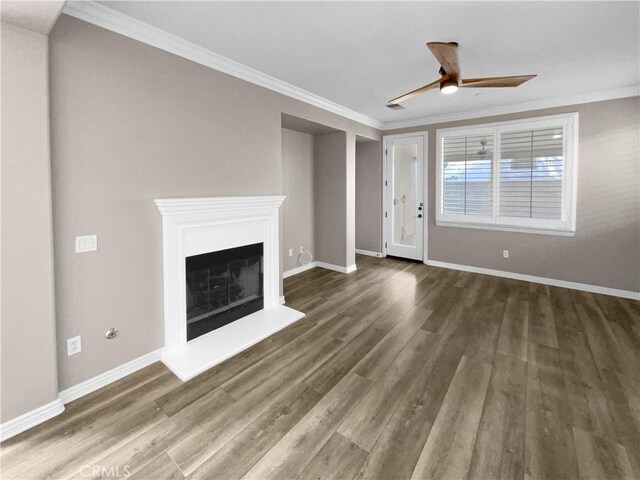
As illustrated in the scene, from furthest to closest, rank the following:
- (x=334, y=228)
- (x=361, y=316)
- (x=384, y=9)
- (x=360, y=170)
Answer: (x=360, y=170), (x=334, y=228), (x=361, y=316), (x=384, y=9)

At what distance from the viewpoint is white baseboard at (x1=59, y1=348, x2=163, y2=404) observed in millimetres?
2049

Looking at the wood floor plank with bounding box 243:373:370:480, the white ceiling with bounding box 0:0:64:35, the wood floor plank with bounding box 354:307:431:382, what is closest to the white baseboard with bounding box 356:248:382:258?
the wood floor plank with bounding box 354:307:431:382

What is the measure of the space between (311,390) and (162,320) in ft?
4.61

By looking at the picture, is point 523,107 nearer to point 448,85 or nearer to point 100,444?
point 448,85

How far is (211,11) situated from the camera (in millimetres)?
2145

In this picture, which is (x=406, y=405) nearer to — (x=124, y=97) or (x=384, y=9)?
(x=384, y=9)

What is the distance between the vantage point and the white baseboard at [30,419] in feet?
5.63

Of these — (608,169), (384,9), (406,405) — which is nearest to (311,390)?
(406,405)

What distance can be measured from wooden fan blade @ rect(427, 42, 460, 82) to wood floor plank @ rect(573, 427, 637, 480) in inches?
104

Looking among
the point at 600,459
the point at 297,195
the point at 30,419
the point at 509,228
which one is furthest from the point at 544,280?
the point at 30,419

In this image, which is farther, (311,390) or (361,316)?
(361,316)

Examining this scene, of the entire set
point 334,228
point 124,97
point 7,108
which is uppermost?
point 124,97

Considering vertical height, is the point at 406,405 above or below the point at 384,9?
below

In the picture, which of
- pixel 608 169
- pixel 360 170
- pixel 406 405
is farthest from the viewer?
pixel 360 170
